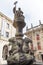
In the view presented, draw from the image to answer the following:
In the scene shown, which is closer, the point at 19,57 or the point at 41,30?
the point at 19,57

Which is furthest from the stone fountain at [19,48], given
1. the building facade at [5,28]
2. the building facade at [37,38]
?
the building facade at [37,38]

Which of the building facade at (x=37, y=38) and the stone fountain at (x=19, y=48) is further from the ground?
the building facade at (x=37, y=38)

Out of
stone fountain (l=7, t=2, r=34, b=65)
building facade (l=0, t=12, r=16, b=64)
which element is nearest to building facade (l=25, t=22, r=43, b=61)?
building facade (l=0, t=12, r=16, b=64)

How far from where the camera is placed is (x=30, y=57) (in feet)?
21.5

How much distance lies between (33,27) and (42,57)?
7342 millimetres

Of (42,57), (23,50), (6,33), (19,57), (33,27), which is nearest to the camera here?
(19,57)

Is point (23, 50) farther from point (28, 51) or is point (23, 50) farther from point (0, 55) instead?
point (0, 55)

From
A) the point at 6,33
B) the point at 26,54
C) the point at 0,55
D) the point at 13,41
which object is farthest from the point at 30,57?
the point at 6,33

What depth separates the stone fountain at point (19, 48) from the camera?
6.33 meters

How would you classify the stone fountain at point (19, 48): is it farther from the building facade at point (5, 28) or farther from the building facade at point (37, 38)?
the building facade at point (37, 38)

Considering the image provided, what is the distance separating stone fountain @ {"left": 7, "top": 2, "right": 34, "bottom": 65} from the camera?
20.8 ft

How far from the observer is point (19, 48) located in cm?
695

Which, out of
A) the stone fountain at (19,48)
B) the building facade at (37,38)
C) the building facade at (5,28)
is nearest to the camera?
the stone fountain at (19,48)

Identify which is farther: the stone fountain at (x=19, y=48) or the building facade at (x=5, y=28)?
the building facade at (x=5, y=28)
